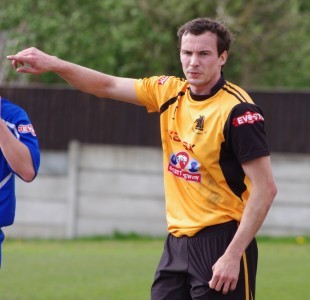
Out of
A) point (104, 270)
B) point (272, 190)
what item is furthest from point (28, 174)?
point (104, 270)

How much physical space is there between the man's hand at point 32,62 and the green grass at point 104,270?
5.04m

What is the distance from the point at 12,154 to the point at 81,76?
66 centimetres

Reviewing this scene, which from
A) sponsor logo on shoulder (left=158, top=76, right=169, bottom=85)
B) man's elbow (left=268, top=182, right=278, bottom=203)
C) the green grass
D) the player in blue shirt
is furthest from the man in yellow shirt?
the green grass

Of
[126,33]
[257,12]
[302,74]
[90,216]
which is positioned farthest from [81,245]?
[302,74]

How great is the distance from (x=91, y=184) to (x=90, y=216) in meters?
0.57

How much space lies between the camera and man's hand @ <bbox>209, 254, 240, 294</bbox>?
17.1 feet

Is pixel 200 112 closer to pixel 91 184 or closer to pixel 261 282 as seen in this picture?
pixel 261 282

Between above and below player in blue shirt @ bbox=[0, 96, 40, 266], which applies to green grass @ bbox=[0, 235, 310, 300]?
below

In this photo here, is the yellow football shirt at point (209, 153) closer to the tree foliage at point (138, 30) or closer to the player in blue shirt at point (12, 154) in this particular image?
the player in blue shirt at point (12, 154)

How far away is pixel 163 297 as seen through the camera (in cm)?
556

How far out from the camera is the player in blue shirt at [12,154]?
5359mm

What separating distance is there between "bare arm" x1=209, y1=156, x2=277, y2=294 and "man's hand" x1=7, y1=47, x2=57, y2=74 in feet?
3.88

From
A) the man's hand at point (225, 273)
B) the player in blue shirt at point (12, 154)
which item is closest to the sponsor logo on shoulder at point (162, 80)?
the player in blue shirt at point (12, 154)

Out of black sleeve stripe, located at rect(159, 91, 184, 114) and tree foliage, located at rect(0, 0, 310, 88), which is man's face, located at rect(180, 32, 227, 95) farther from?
tree foliage, located at rect(0, 0, 310, 88)
